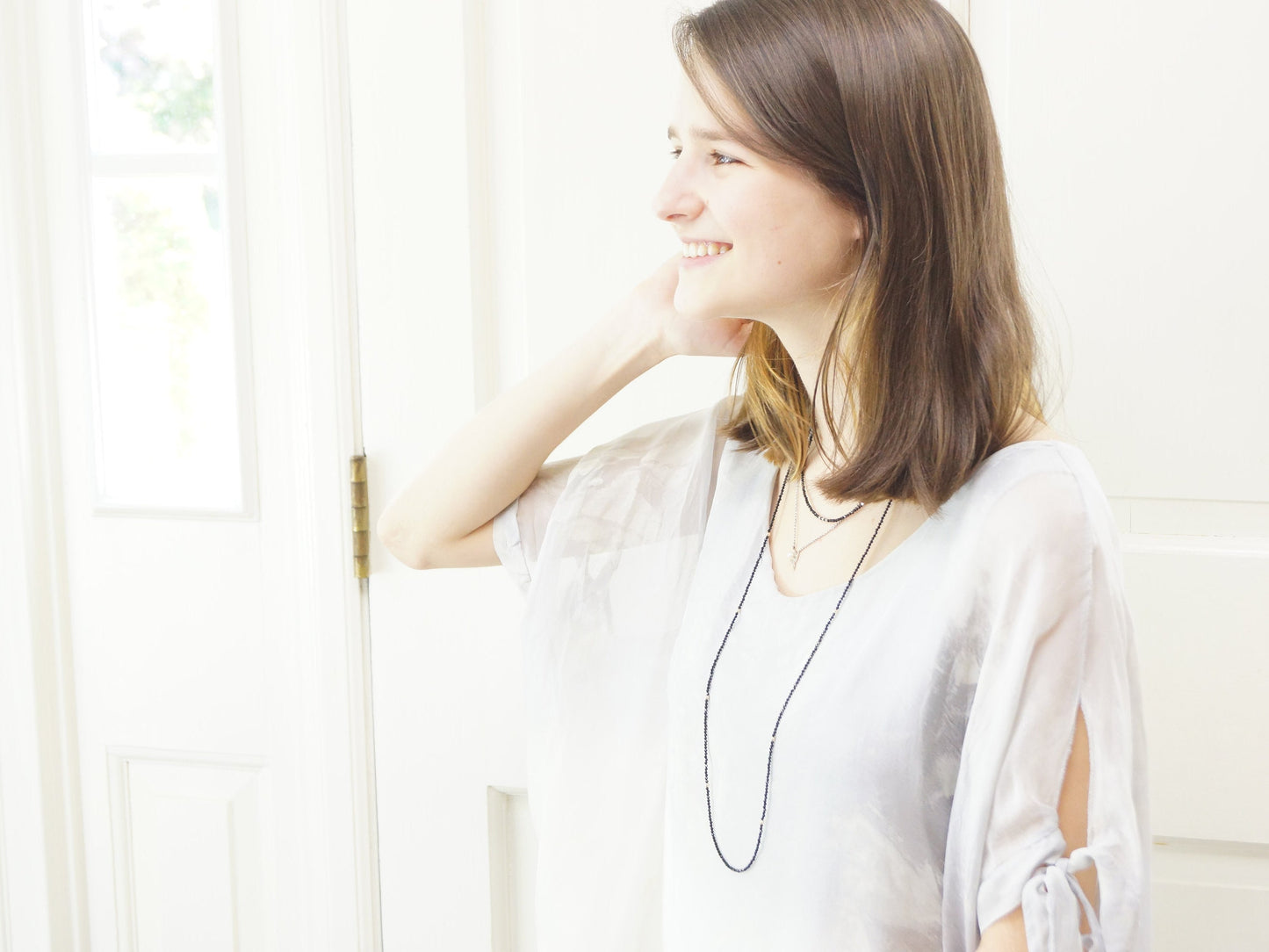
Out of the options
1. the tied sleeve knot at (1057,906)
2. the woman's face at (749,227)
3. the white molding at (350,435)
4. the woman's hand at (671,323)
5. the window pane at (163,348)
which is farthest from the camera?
the window pane at (163,348)

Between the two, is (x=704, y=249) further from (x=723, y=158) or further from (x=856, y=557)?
(x=856, y=557)

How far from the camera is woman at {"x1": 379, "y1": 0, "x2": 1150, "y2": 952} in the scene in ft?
2.50

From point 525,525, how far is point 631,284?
320mm

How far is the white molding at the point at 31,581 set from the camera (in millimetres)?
1413

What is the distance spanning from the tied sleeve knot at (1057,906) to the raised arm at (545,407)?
488 mm

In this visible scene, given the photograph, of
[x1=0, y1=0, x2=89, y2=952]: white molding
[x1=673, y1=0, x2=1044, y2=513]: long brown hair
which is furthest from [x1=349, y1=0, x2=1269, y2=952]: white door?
[x1=0, y1=0, x2=89, y2=952]: white molding

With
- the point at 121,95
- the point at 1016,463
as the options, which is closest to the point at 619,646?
the point at 1016,463

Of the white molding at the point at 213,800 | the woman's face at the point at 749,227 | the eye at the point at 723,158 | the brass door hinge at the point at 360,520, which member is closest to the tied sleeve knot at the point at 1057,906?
the woman's face at the point at 749,227

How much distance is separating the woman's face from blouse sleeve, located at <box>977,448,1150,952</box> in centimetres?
24

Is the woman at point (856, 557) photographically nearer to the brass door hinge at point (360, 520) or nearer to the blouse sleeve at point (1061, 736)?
the blouse sleeve at point (1061, 736)

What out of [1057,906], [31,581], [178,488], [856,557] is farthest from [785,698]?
[31,581]

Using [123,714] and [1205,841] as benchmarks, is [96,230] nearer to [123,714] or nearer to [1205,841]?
[123,714]

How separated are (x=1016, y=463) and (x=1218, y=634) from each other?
46 centimetres

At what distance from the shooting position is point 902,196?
2.68 ft
